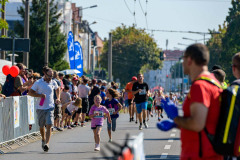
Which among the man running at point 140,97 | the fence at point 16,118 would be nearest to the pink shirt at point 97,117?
the fence at point 16,118

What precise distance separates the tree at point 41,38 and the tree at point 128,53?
38054 millimetres

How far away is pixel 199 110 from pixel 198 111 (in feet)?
0.04

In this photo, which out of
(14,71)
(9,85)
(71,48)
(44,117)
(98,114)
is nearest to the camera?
(98,114)

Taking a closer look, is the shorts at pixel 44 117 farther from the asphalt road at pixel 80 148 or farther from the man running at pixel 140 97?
the man running at pixel 140 97

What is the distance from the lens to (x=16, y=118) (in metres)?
15.8

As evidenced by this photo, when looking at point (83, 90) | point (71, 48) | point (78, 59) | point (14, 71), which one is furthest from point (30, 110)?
point (78, 59)

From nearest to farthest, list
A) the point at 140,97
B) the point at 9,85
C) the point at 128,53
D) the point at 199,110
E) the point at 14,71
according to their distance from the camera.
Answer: the point at 199,110 < the point at 14,71 < the point at 9,85 < the point at 140,97 < the point at 128,53

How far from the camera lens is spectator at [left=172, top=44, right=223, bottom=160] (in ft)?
17.1

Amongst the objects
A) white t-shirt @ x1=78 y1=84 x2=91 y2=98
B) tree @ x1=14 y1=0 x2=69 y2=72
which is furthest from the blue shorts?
tree @ x1=14 y1=0 x2=69 y2=72

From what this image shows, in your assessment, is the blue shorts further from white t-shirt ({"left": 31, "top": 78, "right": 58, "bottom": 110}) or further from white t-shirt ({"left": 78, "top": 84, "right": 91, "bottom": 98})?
white t-shirt ({"left": 31, "top": 78, "right": 58, "bottom": 110})

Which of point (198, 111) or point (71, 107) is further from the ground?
point (198, 111)

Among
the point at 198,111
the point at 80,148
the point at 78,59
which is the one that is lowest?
the point at 80,148

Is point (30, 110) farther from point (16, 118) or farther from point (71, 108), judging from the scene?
point (71, 108)

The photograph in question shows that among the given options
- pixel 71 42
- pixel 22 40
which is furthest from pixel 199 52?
pixel 71 42
